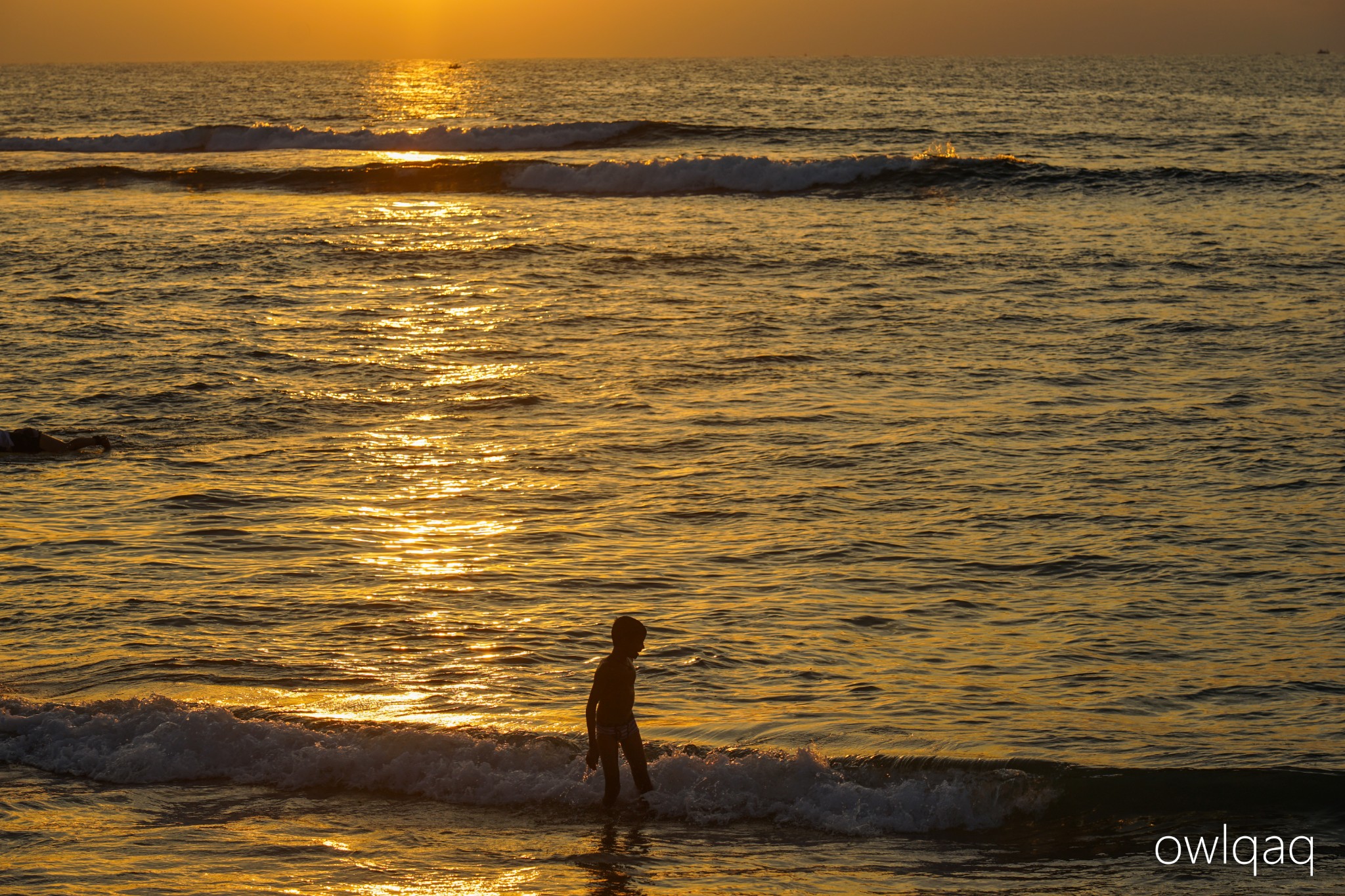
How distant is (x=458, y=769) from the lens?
26.4 feet

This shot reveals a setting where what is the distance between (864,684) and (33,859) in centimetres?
525

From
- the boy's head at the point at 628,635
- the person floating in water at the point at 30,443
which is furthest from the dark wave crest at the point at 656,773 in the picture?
the person floating in water at the point at 30,443

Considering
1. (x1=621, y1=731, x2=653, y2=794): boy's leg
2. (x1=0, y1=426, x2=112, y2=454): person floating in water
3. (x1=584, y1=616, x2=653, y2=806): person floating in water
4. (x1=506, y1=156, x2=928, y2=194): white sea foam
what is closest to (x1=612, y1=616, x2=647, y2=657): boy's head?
(x1=584, y1=616, x2=653, y2=806): person floating in water

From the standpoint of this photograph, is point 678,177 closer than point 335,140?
Yes

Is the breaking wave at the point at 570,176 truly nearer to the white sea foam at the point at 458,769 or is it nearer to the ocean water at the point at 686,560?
the ocean water at the point at 686,560

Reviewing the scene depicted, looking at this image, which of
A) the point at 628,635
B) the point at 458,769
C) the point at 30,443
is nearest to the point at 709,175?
the point at 30,443

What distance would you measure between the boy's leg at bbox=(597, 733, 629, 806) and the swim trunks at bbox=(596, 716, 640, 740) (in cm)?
2

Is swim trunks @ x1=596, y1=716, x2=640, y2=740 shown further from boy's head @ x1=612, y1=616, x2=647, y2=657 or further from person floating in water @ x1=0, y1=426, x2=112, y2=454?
person floating in water @ x1=0, y1=426, x2=112, y2=454

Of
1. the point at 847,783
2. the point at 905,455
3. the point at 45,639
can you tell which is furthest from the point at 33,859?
the point at 905,455

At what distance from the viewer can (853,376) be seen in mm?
17172

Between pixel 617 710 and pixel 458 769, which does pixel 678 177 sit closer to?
pixel 458 769

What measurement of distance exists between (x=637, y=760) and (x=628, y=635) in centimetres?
85

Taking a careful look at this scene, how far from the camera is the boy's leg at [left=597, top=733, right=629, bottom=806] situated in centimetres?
750

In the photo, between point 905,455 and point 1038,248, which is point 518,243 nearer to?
point 1038,248
